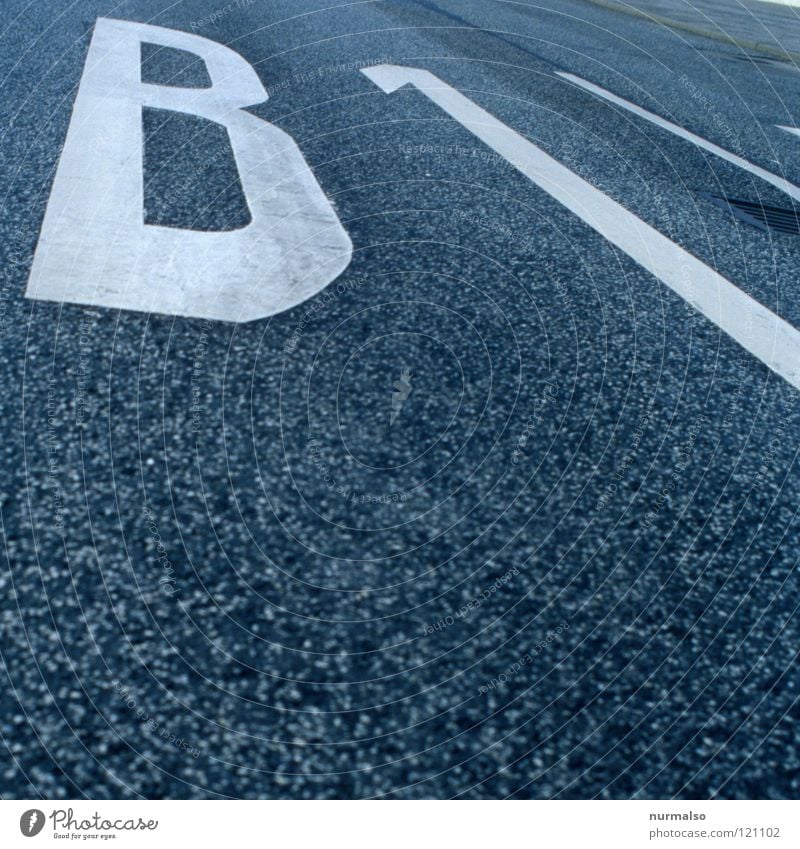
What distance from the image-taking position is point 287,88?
609 cm

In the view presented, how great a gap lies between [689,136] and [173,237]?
465 centimetres

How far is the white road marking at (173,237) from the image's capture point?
302cm

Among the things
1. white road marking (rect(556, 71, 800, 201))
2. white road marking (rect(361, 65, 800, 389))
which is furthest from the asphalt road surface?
white road marking (rect(556, 71, 800, 201))

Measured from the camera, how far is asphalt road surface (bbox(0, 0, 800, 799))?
1.62m

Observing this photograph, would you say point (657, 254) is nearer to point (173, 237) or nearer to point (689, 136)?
point (173, 237)

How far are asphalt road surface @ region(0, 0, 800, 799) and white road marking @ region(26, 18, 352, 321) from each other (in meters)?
0.09

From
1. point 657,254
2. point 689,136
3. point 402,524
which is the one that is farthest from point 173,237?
point 689,136

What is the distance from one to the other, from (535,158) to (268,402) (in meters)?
3.39

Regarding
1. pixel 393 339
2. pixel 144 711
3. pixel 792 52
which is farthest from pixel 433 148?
pixel 792 52

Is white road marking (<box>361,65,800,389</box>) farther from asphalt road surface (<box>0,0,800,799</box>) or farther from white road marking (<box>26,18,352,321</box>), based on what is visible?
white road marking (<box>26,18,352,321</box>)

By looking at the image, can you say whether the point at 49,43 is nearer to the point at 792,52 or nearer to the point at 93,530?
the point at 93,530

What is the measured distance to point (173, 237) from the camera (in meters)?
3.46

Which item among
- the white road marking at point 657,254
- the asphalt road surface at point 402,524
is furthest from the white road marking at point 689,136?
the asphalt road surface at point 402,524

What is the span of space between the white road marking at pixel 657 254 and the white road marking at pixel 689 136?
1545 mm
